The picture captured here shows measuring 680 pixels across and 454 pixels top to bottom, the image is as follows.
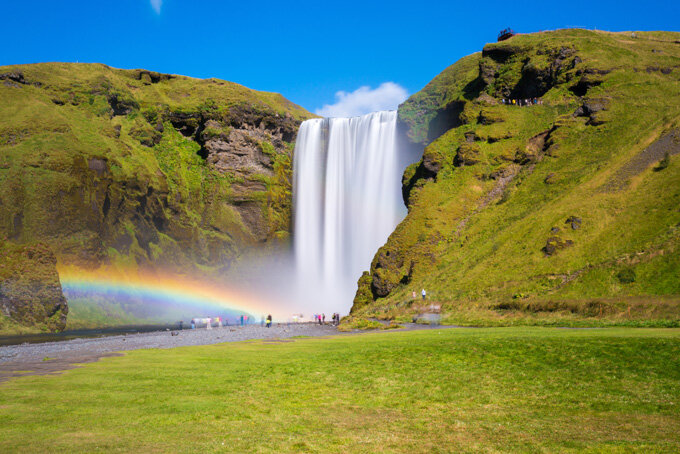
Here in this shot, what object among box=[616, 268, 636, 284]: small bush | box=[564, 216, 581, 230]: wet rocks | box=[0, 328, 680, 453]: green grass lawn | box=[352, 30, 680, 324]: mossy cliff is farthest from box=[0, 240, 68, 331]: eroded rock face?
box=[616, 268, 636, 284]: small bush

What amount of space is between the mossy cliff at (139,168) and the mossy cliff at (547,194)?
4012 centimetres

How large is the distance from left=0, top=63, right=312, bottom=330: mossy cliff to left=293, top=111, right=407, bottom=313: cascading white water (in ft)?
32.9

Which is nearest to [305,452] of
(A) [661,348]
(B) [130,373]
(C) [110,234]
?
(B) [130,373]

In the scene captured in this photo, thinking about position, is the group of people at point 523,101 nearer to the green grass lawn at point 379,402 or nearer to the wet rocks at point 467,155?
the wet rocks at point 467,155

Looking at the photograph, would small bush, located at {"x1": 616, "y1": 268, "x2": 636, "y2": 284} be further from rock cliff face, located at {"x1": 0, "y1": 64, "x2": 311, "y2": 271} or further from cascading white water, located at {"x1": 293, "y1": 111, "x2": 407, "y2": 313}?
rock cliff face, located at {"x1": 0, "y1": 64, "x2": 311, "y2": 271}

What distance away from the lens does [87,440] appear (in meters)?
8.55

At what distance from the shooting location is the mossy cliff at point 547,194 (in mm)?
36188

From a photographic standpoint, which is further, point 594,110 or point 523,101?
point 523,101

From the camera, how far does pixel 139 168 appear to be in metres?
99.4

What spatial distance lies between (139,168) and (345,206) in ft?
142

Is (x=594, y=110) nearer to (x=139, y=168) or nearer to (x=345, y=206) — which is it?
(x=345, y=206)

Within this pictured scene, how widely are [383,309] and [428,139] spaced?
176 feet

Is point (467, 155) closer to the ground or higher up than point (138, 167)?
closer to the ground

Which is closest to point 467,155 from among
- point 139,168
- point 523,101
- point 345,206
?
point 523,101
